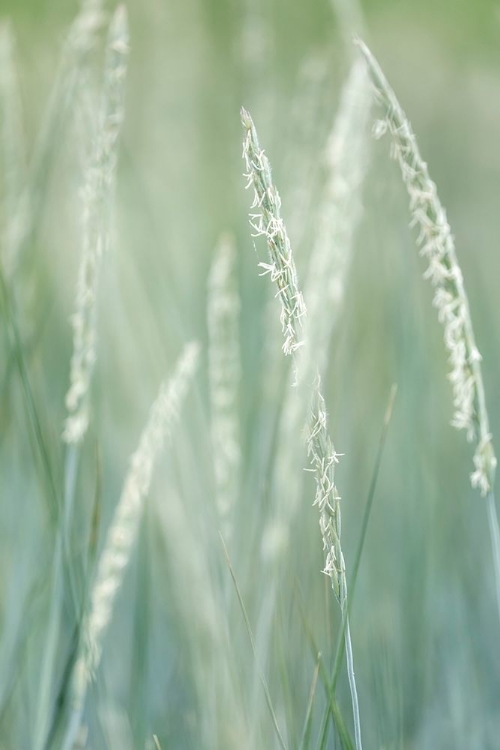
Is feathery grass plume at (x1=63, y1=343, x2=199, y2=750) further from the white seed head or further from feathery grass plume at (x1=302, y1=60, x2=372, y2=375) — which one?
feathery grass plume at (x1=302, y1=60, x2=372, y2=375)

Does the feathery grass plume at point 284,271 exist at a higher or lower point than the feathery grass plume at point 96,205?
lower

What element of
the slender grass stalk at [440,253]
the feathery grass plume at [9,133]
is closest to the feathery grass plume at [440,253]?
the slender grass stalk at [440,253]

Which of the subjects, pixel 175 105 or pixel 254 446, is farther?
pixel 175 105

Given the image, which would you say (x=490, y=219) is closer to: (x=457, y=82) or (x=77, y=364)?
(x=457, y=82)

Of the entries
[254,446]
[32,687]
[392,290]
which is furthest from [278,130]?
[32,687]

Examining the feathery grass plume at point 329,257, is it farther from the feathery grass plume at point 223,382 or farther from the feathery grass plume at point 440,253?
the feathery grass plume at point 440,253

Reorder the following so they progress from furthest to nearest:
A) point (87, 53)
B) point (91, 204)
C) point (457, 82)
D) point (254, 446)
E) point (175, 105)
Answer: point (175, 105)
point (457, 82)
point (254, 446)
point (87, 53)
point (91, 204)

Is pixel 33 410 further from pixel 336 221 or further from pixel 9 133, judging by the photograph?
pixel 9 133

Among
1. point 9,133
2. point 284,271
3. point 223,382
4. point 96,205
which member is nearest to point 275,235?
point 284,271

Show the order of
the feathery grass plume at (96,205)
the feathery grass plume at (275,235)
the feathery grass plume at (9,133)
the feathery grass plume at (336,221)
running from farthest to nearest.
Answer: the feathery grass plume at (9,133) < the feathery grass plume at (336,221) < the feathery grass plume at (96,205) < the feathery grass plume at (275,235)
